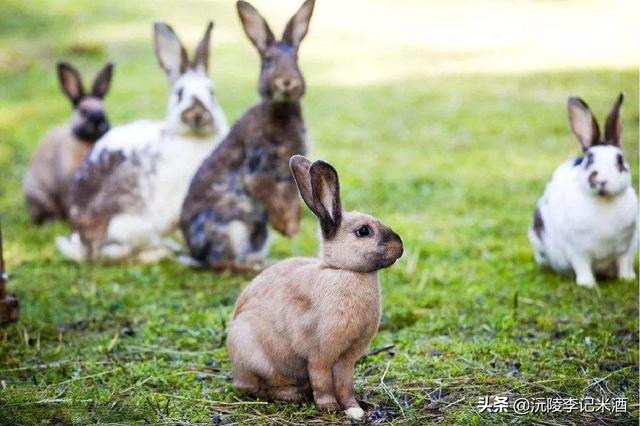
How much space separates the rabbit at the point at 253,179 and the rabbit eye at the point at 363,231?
2.33 metres

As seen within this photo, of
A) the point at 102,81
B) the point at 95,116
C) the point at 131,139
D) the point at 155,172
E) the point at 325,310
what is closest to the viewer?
the point at 325,310

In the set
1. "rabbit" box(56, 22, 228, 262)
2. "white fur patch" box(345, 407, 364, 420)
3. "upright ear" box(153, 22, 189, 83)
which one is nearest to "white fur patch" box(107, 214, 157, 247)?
"rabbit" box(56, 22, 228, 262)

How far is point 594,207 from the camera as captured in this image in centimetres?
566

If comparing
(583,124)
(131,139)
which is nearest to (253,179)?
(131,139)

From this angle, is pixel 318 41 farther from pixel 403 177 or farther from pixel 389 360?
pixel 389 360

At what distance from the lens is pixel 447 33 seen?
1672 cm

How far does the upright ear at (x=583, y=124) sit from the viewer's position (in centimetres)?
563

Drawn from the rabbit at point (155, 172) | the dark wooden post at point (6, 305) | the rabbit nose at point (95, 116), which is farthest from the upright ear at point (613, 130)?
the rabbit nose at point (95, 116)

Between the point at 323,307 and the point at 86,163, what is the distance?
149 inches

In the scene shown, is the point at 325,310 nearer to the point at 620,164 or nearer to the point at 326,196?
the point at 326,196

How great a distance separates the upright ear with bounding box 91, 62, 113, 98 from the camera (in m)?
7.89

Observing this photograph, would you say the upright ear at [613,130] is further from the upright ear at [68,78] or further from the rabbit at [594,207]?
the upright ear at [68,78]

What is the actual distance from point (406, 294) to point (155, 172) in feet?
6.59

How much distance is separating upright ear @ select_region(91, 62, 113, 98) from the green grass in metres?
1.15
